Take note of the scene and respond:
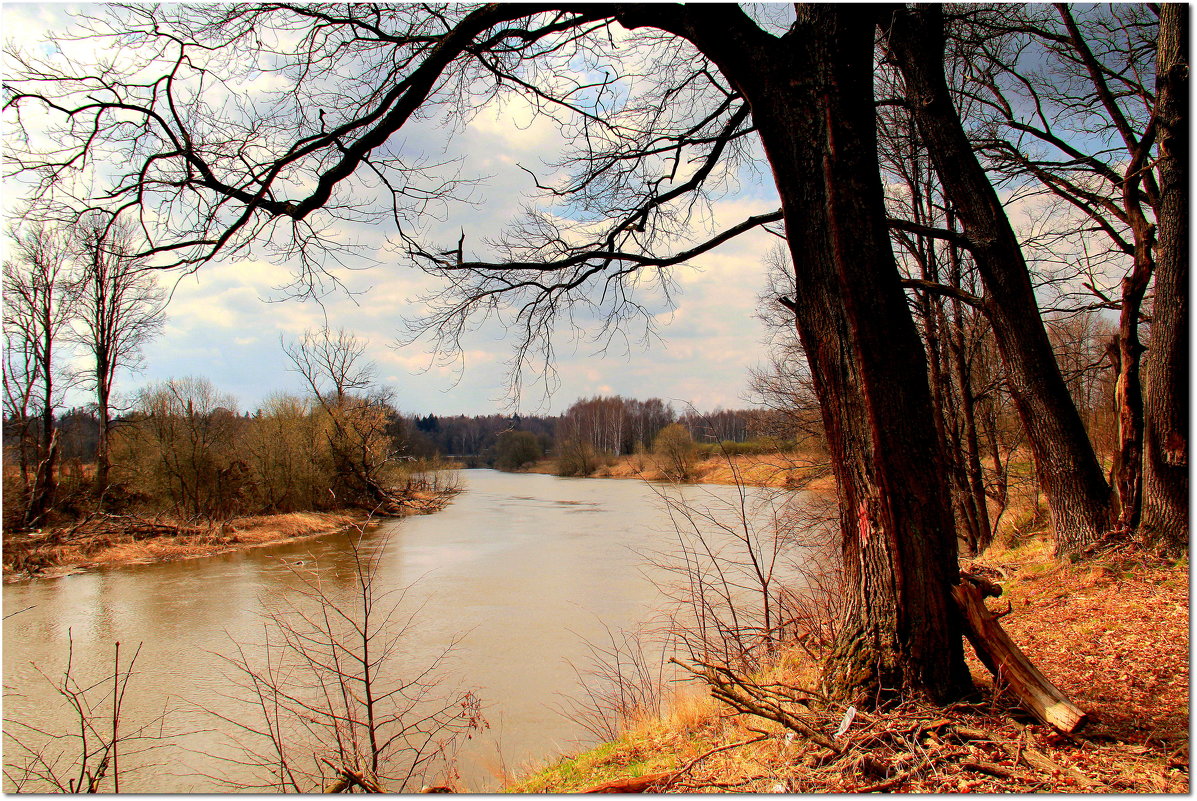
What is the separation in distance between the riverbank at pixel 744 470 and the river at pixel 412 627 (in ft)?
1.73

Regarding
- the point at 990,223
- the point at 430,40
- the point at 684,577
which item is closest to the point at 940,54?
the point at 990,223

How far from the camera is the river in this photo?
529 cm

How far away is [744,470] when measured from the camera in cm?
1044

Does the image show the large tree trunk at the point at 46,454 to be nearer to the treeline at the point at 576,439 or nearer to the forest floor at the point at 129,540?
the forest floor at the point at 129,540

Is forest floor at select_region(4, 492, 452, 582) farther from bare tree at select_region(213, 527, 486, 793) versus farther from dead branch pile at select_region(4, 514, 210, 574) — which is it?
bare tree at select_region(213, 527, 486, 793)

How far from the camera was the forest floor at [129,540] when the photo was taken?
13445mm

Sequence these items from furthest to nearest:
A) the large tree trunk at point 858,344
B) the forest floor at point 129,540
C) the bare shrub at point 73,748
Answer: the forest floor at point 129,540, the bare shrub at point 73,748, the large tree trunk at point 858,344

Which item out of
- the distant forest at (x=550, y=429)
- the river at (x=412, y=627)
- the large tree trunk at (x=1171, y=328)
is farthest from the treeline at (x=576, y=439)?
the large tree trunk at (x=1171, y=328)

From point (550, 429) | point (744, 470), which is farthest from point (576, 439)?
point (744, 470)

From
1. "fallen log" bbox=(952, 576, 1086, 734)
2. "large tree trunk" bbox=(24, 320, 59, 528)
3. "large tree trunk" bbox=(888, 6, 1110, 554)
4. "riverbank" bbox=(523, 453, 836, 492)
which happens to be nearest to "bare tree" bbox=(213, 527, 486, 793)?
"fallen log" bbox=(952, 576, 1086, 734)

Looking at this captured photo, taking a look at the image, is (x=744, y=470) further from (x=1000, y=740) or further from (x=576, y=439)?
(x=576, y=439)

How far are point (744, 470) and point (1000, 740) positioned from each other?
8.26 meters

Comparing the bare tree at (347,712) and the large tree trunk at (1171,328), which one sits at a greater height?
the large tree trunk at (1171,328)

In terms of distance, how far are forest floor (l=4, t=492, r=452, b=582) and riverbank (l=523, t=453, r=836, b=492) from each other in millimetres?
8096
